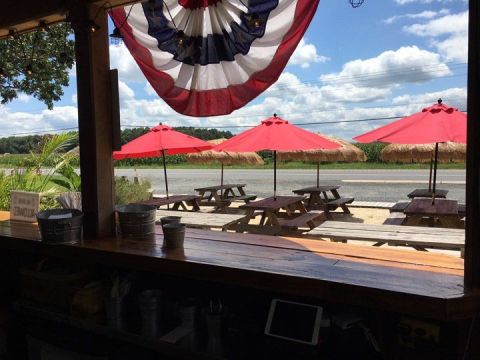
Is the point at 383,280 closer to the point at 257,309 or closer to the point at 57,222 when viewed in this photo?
the point at 257,309

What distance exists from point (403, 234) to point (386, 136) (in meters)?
1.88

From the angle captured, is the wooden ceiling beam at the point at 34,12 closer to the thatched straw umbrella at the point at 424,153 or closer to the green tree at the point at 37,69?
the green tree at the point at 37,69

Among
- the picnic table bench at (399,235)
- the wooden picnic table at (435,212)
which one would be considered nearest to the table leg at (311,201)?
the wooden picnic table at (435,212)

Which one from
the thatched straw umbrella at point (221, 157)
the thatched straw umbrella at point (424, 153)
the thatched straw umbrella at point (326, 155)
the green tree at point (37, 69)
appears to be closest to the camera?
the green tree at point (37, 69)

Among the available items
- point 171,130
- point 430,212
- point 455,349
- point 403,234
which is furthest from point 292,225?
point 455,349

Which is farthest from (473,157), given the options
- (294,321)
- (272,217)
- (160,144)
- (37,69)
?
(160,144)

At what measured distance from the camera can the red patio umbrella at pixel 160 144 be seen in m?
7.10

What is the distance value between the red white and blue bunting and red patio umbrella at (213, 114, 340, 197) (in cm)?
412

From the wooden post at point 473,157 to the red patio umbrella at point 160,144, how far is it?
5.99 metres

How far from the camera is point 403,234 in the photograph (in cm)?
443

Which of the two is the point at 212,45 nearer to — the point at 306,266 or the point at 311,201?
the point at 306,266

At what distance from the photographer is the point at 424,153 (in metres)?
8.34

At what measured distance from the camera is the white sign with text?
2.92 meters

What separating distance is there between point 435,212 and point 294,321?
4715mm
